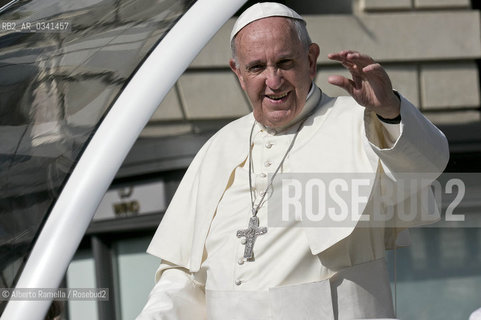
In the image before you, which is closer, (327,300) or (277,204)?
(327,300)

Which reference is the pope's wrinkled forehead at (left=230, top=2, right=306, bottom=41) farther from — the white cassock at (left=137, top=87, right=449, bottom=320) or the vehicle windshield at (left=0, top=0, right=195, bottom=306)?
the white cassock at (left=137, top=87, right=449, bottom=320)

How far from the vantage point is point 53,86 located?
3.43 metres

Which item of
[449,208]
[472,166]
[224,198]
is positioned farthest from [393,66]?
[224,198]

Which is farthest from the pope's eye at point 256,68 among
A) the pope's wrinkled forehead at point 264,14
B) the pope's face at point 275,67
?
the pope's wrinkled forehead at point 264,14

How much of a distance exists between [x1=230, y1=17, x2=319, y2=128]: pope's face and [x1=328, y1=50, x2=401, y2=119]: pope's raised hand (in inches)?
14.3

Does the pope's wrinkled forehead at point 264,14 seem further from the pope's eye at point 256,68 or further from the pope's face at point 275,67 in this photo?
the pope's eye at point 256,68

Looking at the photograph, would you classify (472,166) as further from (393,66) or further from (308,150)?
(308,150)

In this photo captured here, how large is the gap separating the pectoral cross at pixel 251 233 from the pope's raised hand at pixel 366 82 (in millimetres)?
635

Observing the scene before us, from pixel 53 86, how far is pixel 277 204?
31.0 inches

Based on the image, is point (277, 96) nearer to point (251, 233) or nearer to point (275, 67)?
point (275, 67)

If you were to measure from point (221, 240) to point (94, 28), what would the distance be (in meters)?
0.79

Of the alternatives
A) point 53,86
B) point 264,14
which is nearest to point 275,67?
point 264,14

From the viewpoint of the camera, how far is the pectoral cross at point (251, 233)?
11.1ft

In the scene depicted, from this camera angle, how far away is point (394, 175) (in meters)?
3.17
